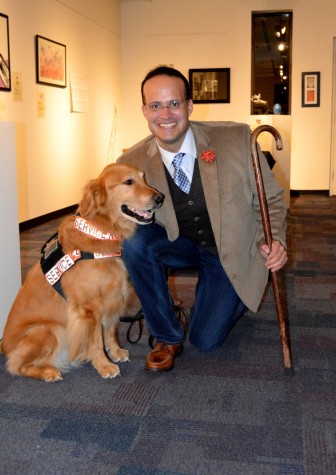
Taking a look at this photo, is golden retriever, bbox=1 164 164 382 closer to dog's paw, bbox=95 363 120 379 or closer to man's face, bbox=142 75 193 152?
dog's paw, bbox=95 363 120 379

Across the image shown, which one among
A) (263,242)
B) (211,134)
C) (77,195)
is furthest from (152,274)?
(77,195)

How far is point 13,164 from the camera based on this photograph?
2758 millimetres

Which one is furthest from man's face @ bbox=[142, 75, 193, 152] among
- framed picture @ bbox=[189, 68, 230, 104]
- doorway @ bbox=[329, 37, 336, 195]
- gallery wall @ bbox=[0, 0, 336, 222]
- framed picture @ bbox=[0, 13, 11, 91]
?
doorway @ bbox=[329, 37, 336, 195]

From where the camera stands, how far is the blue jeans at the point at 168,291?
240 centimetres

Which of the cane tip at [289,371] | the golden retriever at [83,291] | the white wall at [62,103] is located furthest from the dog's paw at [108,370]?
the white wall at [62,103]

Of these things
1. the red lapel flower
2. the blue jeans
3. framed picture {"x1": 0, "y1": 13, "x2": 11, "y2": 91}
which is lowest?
the blue jeans

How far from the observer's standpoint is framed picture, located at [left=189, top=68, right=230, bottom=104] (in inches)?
361

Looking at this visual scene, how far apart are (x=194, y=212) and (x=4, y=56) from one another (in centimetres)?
400

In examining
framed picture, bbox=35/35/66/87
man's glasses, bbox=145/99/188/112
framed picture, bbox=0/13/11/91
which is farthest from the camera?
framed picture, bbox=35/35/66/87

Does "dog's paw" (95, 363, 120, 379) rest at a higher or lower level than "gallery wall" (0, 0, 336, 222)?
lower

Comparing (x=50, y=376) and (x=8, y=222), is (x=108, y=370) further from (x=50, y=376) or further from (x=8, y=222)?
(x=8, y=222)

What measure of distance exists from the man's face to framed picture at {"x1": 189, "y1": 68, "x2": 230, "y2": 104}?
7040mm

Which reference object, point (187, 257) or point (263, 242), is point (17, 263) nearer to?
point (187, 257)

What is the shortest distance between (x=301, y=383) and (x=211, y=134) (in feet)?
3.73
